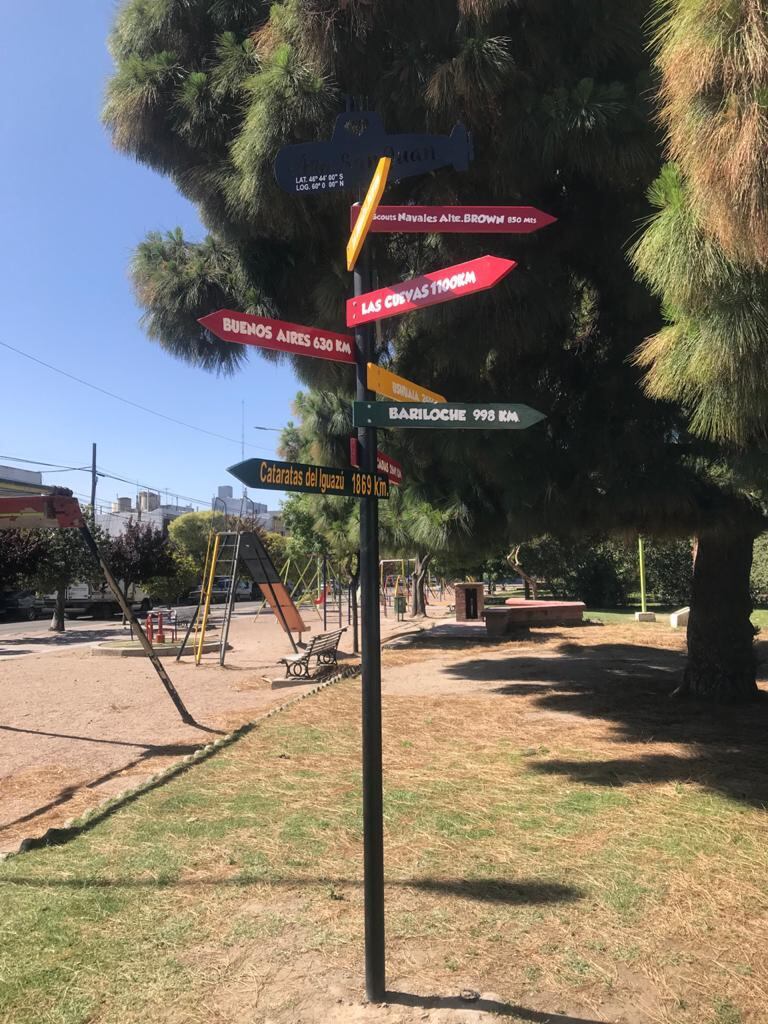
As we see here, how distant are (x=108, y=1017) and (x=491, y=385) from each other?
5560 millimetres

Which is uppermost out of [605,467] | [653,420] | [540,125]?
[540,125]

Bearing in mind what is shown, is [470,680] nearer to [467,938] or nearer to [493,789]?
[493,789]

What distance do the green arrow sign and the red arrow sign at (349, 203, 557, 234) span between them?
826 millimetres

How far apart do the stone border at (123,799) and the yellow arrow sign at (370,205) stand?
3.78 metres

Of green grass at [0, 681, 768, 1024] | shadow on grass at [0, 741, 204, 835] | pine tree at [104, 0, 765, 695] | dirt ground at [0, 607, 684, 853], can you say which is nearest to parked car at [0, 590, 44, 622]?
dirt ground at [0, 607, 684, 853]

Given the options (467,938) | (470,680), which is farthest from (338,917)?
(470,680)

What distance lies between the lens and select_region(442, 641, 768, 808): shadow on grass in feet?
18.7

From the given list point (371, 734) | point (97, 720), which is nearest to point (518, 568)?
point (97, 720)

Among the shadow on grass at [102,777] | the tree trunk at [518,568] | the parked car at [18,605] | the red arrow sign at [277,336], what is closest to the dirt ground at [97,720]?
the shadow on grass at [102,777]

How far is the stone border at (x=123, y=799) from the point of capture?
14.1 ft

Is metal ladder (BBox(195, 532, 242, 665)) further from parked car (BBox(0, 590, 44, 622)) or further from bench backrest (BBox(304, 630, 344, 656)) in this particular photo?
parked car (BBox(0, 590, 44, 622))

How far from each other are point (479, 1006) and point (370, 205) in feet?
9.44

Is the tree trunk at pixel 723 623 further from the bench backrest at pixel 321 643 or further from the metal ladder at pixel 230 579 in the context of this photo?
the metal ladder at pixel 230 579

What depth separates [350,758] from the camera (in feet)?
20.6
